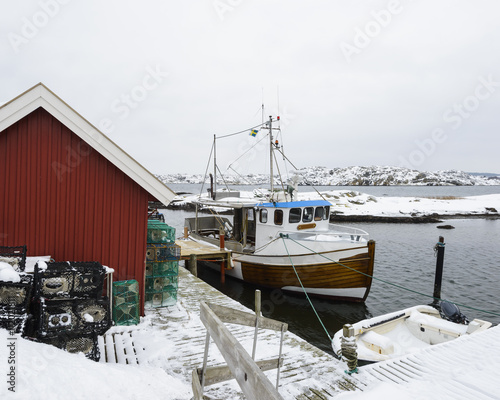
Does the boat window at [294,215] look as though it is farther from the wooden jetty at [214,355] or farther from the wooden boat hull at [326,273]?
the wooden jetty at [214,355]

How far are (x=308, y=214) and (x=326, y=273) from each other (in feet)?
9.45

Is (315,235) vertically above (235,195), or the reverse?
(235,195)

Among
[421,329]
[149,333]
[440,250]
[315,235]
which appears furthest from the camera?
[440,250]

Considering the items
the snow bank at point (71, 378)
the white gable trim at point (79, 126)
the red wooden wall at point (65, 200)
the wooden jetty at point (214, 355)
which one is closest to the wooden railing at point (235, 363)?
the wooden jetty at point (214, 355)

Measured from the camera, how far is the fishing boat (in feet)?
42.6

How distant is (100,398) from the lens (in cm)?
367

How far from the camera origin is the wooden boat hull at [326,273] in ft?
42.1

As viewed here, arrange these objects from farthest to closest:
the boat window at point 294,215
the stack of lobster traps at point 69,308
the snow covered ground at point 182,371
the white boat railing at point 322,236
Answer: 1. the boat window at point 294,215
2. the white boat railing at point 322,236
3. the stack of lobster traps at point 69,308
4. the snow covered ground at point 182,371

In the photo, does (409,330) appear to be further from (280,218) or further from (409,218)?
(409,218)

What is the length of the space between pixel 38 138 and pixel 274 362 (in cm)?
625

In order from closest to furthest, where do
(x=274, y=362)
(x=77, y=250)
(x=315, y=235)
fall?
(x=274, y=362)
(x=77, y=250)
(x=315, y=235)

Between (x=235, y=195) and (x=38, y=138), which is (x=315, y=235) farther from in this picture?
(x=38, y=138)

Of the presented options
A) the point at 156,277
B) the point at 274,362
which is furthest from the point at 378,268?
the point at 274,362

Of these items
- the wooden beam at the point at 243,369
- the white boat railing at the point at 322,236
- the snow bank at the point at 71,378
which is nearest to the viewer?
the wooden beam at the point at 243,369
